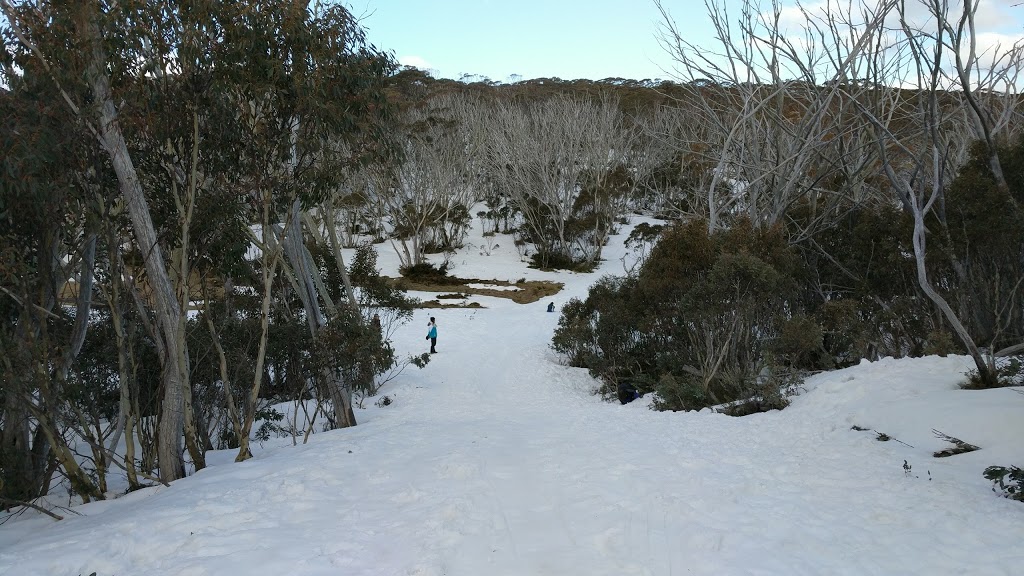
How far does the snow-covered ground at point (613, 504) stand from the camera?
400 centimetres

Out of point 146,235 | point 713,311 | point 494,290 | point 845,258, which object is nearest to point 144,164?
point 146,235

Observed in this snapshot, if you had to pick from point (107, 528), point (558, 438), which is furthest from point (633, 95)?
point (107, 528)

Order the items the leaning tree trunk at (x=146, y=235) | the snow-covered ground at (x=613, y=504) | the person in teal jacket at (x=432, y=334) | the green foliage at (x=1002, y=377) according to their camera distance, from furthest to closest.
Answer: the person in teal jacket at (x=432, y=334), the green foliage at (x=1002, y=377), the leaning tree trunk at (x=146, y=235), the snow-covered ground at (x=613, y=504)

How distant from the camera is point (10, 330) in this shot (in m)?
6.90

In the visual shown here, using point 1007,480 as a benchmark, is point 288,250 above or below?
above

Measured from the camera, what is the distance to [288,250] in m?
10.2

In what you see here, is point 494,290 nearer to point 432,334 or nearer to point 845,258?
point 432,334

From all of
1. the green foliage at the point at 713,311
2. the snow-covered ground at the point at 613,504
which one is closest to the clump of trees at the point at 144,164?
the snow-covered ground at the point at 613,504

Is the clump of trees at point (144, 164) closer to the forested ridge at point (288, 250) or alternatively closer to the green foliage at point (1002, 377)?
the forested ridge at point (288, 250)

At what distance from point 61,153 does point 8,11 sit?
56.6 inches

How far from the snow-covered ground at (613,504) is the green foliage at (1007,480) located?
14 centimetres

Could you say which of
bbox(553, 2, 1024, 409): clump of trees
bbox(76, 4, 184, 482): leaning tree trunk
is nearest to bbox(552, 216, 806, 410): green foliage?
bbox(553, 2, 1024, 409): clump of trees

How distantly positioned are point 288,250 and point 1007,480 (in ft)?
32.6

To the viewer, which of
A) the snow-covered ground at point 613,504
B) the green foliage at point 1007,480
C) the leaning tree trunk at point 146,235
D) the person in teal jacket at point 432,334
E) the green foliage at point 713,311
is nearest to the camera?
the snow-covered ground at point 613,504
